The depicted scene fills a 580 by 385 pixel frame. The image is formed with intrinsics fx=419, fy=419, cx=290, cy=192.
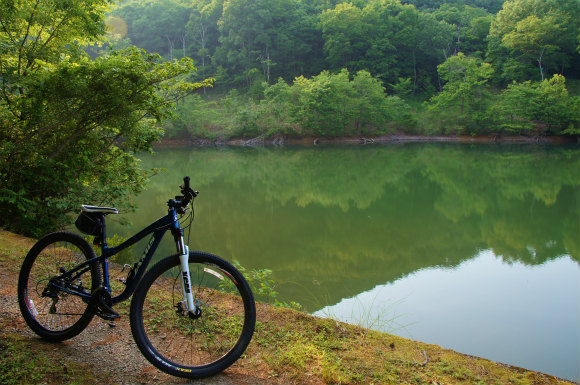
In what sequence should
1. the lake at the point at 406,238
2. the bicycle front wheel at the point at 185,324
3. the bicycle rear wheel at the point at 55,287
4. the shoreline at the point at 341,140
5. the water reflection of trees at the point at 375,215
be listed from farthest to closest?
the shoreline at the point at 341,140
the water reflection of trees at the point at 375,215
the lake at the point at 406,238
the bicycle rear wheel at the point at 55,287
the bicycle front wheel at the point at 185,324

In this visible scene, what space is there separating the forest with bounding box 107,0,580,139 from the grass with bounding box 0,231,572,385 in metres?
32.3

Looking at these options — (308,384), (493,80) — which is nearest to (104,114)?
(308,384)

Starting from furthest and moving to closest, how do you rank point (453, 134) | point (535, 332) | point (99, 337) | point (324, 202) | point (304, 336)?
point (453, 134), point (324, 202), point (535, 332), point (304, 336), point (99, 337)

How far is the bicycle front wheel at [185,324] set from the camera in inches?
88.7

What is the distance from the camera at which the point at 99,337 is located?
9.14 ft

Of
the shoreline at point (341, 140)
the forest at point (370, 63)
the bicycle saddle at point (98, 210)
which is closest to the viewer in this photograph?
the bicycle saddle at point (98, 210)

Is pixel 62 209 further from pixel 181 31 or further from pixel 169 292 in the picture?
pixel 181 31

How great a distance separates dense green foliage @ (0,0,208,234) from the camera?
5.33 m

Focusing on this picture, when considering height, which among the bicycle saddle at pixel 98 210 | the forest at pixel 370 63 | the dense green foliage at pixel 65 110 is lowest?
the bicycle saddle at pixel 98 210

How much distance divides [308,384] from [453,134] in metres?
36.6

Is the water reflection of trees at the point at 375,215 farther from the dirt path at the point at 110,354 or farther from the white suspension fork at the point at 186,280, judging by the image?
the white suspension fork at the point at 186,280

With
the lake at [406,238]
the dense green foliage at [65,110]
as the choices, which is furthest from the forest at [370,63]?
the dense green foliage at [65,110]

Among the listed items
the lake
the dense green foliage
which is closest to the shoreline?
the lake

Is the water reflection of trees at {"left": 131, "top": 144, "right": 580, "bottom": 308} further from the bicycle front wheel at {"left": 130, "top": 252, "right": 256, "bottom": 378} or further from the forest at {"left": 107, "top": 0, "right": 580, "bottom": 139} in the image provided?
the forest at {"left": 107, "top": 0, "right": 580, "bottom": 139}
